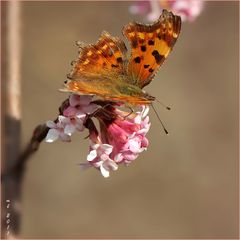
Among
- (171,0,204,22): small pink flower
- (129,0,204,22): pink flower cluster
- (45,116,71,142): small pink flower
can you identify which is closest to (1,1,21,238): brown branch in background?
(45,116,71,142): small pink flower

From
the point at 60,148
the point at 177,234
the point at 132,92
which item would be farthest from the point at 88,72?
the point at 177,234

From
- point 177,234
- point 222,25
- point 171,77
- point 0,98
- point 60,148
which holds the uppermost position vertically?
point 222,25

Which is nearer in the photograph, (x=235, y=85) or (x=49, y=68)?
(x=49, y=68)

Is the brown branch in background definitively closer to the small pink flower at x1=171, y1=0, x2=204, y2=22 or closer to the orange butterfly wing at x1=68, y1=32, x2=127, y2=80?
the orange butterfly wing at x1=68, y1=32, x2=127, y2=80

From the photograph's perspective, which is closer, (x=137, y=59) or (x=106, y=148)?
(x=106, y=148)

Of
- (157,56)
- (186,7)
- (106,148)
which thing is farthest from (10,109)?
(186,7)

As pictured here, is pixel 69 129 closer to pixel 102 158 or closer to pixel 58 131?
pixel 58 131

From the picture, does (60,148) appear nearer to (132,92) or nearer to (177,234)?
(177,234)
